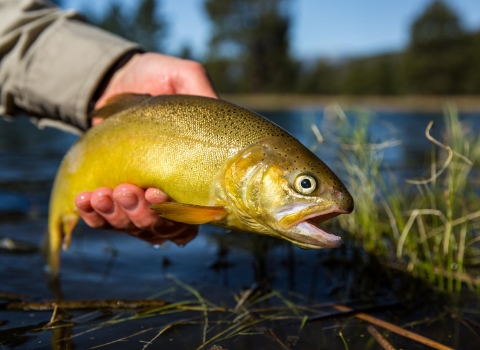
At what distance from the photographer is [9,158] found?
8.41m

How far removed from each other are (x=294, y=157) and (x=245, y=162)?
197 mm

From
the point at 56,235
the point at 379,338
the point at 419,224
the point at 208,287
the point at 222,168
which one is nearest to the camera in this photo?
the point at 222,168

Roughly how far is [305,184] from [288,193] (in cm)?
8

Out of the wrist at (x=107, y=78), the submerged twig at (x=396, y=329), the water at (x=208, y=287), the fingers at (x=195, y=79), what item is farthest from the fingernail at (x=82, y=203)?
the submerged twig at (x=396, y=329)

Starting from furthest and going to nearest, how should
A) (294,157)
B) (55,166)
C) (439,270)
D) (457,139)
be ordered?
(55,166), (457,139), (439,270), (294,157)

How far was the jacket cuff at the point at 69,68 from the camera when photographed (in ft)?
10.1

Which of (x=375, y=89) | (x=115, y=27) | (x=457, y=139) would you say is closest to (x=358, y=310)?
(x=457, y=139)

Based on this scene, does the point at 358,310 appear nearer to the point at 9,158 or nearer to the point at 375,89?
the point at 9,158

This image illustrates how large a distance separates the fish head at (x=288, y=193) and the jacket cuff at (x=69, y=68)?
1.55m

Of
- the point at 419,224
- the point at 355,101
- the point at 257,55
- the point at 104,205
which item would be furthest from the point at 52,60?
the point at 257,55

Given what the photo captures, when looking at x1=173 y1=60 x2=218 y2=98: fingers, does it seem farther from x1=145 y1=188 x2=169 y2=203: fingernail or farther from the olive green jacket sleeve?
x1=145 y1=188 x2=169 y2=203: fingernail

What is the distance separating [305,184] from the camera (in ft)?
6.07

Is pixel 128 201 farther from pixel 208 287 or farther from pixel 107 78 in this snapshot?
pixel 107 78

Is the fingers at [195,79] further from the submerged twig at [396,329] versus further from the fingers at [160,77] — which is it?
the submerged twig at [396,329]
